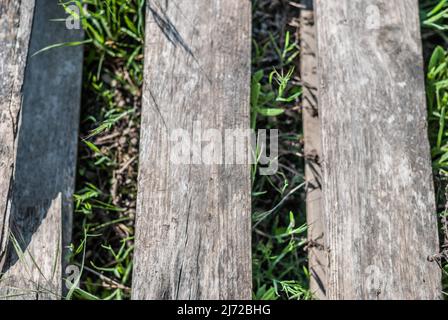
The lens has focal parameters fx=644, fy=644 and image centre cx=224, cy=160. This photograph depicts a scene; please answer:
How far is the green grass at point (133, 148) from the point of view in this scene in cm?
254

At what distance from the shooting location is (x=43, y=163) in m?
2.47

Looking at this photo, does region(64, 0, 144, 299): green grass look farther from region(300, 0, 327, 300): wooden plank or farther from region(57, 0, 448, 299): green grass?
region(300, 0, 327, 300): wooden plank

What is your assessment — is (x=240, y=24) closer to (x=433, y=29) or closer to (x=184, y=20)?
(x=184, y=20)

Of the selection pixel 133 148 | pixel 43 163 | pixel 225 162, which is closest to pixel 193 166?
pixel 225 162

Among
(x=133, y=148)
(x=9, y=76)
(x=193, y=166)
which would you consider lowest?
(x=193, y=166)

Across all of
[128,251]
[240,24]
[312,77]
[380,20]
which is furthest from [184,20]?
[128,251]

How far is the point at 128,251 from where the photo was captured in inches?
101

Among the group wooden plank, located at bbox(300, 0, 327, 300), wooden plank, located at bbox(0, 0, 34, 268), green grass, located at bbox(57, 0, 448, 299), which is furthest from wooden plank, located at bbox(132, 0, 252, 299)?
wooden plank, located at bbox(0, 0, 34, 268)

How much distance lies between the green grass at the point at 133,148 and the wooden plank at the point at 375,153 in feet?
0.70

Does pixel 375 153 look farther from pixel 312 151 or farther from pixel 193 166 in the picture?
pixel 193 166

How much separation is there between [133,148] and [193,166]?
1.73 ft

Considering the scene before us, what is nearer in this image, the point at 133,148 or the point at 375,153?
the point at 375,153

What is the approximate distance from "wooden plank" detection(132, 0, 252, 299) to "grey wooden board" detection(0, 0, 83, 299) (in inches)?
15.1

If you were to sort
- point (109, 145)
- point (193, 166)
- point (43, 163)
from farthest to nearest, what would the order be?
point (109, 145) < point (43, 163) < point (193, 166)
